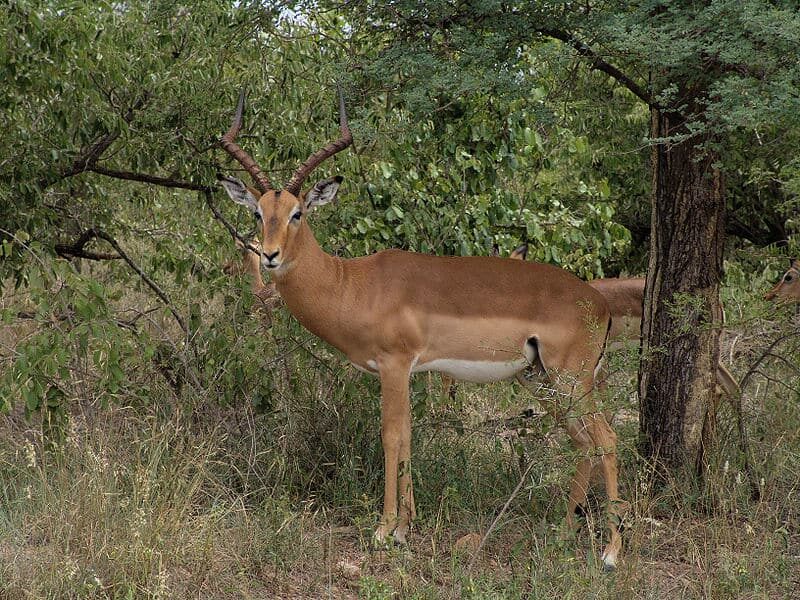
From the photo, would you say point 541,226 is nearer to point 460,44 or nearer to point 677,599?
point 460,44

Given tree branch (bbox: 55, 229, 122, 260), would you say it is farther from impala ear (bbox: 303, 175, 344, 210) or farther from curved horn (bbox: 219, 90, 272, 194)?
impala ear (bbox: 303, 175, 344, 210)

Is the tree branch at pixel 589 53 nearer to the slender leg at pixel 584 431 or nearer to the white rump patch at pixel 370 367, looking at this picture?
the slender leg at pixel 584 431

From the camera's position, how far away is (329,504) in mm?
5949

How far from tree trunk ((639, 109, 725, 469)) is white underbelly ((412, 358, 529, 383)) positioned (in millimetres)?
726

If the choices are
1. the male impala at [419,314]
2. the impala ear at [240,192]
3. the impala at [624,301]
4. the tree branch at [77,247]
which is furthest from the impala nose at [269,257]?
the impala at [624,301]

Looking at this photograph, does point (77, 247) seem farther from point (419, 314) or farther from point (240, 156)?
point (419, 314)

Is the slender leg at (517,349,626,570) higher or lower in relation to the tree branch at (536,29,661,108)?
lower

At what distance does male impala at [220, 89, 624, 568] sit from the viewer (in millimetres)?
5750

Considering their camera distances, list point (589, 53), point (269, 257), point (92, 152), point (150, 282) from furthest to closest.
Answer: point (150, 282), point (92, 152), point (589, 53), point (269, 257)

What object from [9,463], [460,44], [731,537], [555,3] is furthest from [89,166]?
[731,537]

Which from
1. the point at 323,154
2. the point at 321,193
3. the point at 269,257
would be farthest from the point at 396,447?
the point at 323,154

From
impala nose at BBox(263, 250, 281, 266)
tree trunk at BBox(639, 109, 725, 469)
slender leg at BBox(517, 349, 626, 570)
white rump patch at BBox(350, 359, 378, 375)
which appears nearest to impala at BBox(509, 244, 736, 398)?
tree trunk at BBox(639, 109, 725, 469)

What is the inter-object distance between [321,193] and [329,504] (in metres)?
1.63

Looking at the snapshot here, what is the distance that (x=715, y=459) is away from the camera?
6023 mm
